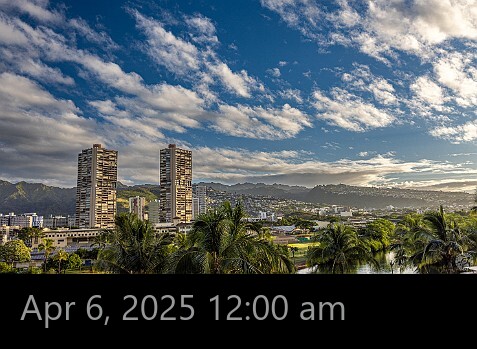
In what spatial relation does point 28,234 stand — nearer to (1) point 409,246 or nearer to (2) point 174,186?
(2) point 174,186

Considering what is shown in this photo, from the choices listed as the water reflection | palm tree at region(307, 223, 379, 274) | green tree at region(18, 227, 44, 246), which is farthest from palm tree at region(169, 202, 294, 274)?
green tree at region(18, 227, 44, 246)

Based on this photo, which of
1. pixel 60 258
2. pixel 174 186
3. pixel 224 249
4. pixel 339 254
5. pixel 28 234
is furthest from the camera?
A: pixel 174 186
